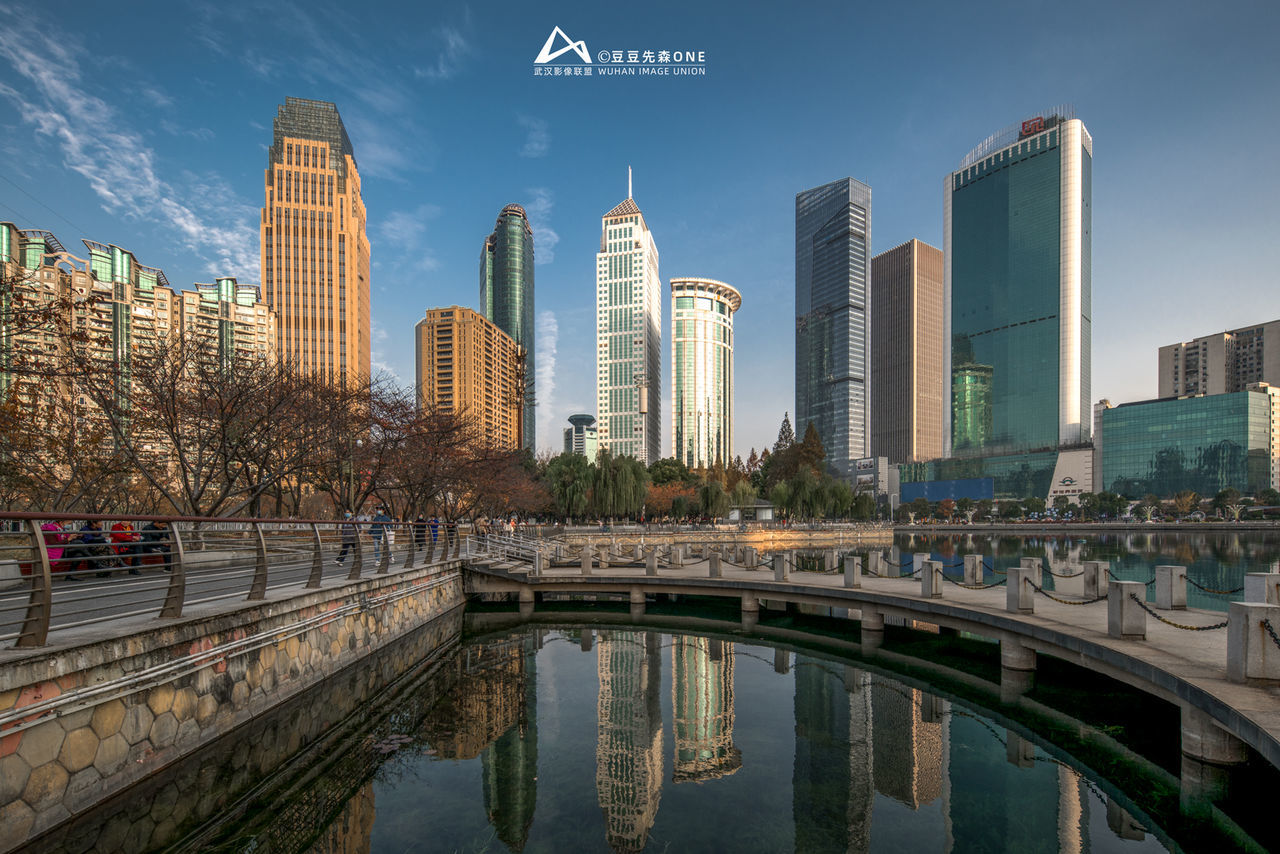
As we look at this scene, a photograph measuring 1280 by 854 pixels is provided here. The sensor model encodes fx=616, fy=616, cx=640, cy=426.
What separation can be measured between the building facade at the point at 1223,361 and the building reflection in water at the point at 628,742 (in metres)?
177

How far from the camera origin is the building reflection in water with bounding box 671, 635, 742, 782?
865 centimetres

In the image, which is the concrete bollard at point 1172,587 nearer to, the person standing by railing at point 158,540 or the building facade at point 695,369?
the person standing by railing at point 158,540

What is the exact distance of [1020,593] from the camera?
40.7ft

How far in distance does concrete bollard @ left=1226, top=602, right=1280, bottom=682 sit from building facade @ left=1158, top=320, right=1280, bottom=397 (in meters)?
176

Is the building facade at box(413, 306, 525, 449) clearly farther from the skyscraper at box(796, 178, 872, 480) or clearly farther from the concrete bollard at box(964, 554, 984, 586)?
the concrete bollard at box(964, 554, 984, 586)

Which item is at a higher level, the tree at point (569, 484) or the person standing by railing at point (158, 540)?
the person standing by railing at point (158, 540)

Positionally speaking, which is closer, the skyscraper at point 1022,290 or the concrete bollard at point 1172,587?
the concrete bollard at point 1172,587

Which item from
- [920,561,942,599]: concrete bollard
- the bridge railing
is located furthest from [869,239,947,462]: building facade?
the bridge railing

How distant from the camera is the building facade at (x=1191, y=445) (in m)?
110

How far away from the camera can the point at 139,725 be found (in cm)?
Answer: 664

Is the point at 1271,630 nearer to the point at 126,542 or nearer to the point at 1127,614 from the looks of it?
the point at 1127,614

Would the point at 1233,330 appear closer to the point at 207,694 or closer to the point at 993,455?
the point at 993,455

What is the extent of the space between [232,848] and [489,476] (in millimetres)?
24037

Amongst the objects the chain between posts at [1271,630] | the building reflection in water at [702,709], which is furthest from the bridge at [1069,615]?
the building reflection in water at [702,709]
